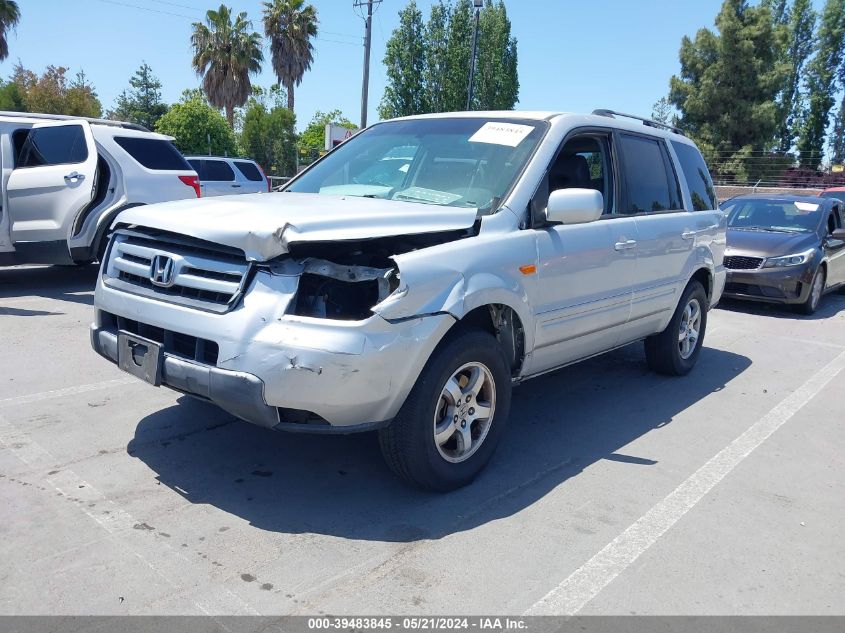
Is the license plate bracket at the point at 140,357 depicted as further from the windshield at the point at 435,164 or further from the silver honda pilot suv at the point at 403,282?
the windshield at the point at 435,164

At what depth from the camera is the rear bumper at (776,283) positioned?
973 centimetres

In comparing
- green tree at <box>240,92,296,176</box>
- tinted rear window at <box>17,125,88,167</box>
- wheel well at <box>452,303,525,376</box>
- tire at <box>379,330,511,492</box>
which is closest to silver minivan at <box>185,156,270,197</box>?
tinted rear window at <box>17,125,88,167</box>

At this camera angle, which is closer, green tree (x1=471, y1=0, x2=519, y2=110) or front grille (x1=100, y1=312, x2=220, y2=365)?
front grille (x1=100, y1=312, x2=220, y2=365)

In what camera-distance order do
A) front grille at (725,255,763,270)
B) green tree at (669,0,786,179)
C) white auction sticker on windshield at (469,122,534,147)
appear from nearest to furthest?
1. white auction sticker on windshield at (469,122,534,147)
2. front grille at (725,255,763,270)
3. green tree at (669,0,786,179)

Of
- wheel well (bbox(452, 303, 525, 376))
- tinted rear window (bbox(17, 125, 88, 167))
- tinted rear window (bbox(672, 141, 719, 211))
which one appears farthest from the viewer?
tinted rear window (bbox(17, 125, 88, 167))

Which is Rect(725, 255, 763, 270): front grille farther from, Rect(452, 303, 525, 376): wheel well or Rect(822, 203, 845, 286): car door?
Rect(452, 303, 525, 376): wheel well

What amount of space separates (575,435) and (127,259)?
9.83 feet

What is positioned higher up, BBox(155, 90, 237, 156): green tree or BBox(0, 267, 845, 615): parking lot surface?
BBox(155, 90, 237, 156): green tree

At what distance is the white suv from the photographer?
843 centimetres

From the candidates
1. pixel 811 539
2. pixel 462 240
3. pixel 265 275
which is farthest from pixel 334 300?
pixel 811 539

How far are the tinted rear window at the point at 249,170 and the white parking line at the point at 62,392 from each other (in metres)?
13.2

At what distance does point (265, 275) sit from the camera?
330cm

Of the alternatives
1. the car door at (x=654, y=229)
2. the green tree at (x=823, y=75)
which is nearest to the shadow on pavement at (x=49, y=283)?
the car door at (x=654, y=229)

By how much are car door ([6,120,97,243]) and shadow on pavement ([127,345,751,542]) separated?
464 cm
